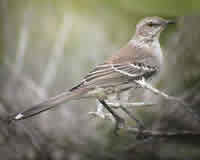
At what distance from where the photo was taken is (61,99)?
2.37 meters

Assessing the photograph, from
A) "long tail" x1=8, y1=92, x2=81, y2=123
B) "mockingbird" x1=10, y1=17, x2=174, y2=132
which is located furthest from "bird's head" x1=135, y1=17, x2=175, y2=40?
"long tail" x1=8, y1=92, x2=81, y2=123

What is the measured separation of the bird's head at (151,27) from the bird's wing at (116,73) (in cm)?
37

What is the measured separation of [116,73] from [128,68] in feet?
0.45

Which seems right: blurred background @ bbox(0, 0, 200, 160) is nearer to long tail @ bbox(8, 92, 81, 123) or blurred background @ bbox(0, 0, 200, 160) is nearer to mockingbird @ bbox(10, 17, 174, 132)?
mockingbird @ bbox(10, 17, 174, 132)

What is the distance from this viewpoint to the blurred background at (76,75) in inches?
119

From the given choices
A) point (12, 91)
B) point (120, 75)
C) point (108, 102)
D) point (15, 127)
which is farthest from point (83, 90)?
point (12, 91)

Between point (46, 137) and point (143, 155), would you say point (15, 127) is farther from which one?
point (143, 155)

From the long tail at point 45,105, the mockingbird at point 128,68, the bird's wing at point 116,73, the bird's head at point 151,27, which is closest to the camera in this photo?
the long tail at point 45,105

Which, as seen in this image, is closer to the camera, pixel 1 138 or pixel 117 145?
pixel 1 138

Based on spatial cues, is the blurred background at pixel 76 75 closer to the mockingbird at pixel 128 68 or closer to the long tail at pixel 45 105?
the mockingbird at pixel 128 68

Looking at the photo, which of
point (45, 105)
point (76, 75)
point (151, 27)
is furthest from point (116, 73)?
point (45, 105)

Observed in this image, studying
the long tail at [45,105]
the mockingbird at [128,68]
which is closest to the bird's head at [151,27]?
the mockingbird at [128,68]

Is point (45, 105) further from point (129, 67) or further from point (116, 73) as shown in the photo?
point (129, 67)

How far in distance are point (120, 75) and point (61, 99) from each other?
873 millimetres
